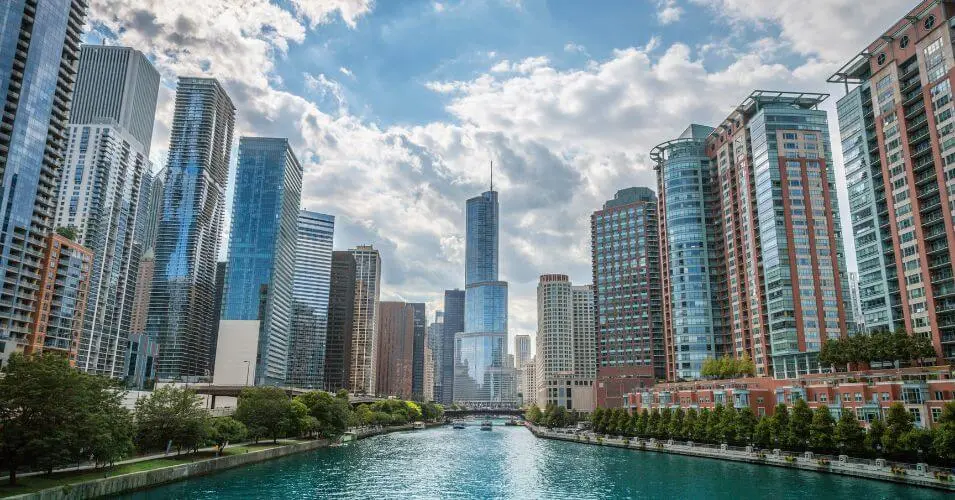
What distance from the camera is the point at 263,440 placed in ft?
500

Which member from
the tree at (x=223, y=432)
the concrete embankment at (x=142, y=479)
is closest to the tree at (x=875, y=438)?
the concrete embankment at (x=142, y=479)

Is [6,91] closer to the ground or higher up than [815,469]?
higher up

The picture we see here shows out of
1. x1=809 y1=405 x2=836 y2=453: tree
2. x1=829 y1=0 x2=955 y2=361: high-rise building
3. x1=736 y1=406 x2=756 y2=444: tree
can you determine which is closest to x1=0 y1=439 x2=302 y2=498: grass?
x1=736 y1=406 x2=756 y2=444: tree

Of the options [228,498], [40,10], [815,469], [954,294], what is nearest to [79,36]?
[40,10]

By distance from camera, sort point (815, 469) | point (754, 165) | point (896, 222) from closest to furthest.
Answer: point (815, 469) < point (896, 222) < point (754, 165)

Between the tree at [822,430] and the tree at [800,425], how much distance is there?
1.57m

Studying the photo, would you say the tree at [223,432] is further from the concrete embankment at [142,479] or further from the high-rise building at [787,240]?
the high-rise building at [787,240]

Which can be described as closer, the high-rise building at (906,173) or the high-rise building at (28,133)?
the high-rise building at (906,173)

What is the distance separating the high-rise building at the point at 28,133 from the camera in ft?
481

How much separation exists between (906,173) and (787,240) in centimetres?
A: 4042

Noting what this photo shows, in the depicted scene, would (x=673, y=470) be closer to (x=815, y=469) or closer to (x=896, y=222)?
(x=815, y=469)

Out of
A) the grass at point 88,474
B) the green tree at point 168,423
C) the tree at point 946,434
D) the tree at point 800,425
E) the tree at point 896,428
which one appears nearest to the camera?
the grass at point 88,474

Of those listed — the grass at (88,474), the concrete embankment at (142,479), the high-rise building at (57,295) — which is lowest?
the concrete embankment at (142,479)

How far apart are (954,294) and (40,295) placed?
202398 mm
